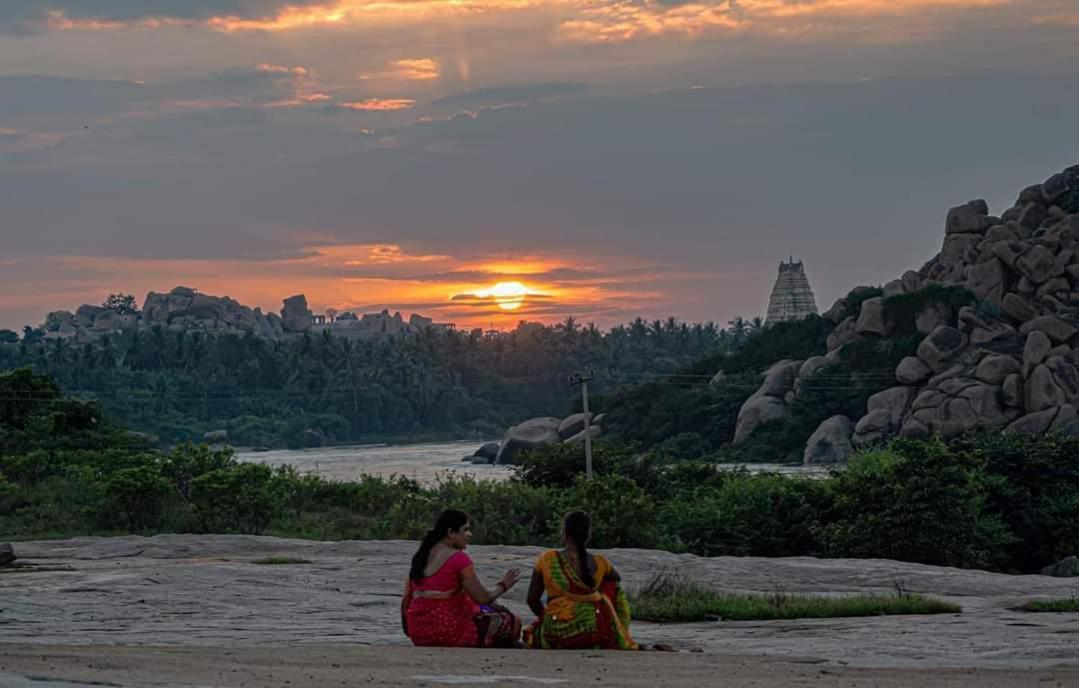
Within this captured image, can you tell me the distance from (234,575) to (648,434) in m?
74.2

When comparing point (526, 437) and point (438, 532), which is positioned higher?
point (438, 532)

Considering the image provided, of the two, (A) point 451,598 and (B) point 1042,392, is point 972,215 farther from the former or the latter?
(A) point 451,598

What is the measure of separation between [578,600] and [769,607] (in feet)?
16.8

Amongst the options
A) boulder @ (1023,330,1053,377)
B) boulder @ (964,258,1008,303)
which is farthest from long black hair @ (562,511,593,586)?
boulder @ (964,258,1008,303)

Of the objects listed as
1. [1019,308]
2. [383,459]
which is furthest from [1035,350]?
[383,459]

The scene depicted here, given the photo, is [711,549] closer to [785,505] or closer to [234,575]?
[785,505]

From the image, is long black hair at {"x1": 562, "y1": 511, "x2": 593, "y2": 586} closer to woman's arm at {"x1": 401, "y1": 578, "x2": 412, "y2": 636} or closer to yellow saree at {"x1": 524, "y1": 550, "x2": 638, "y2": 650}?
yellow saree at {"x1": 524, "y1": 550, "x2": 638, "y2": 650}

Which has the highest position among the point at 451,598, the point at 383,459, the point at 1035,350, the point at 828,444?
the point at 1035,350

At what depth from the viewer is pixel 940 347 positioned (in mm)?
69500

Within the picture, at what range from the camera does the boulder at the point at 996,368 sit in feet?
211

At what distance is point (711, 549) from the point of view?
29359mm

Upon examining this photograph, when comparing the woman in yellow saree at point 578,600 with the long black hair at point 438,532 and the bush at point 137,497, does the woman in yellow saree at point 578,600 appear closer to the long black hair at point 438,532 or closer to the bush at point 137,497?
the long black hair at point 438,532

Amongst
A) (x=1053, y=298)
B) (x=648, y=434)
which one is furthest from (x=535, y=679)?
(x=648, y=434)

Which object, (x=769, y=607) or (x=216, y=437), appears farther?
(x=216, y=437)
